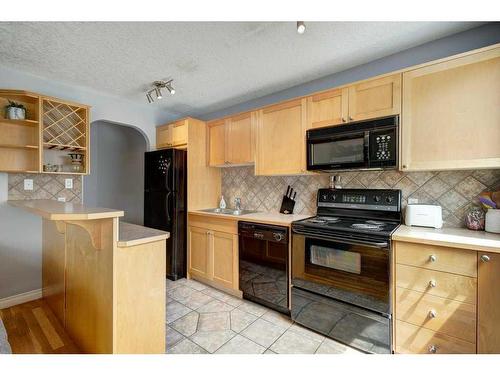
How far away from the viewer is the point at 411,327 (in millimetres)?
1508

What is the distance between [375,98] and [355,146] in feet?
1.36

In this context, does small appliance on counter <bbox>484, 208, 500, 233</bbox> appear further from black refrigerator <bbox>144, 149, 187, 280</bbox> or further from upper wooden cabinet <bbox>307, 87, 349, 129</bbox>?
black refrigerator <bbox>144, 149, 187, 280</bbox>

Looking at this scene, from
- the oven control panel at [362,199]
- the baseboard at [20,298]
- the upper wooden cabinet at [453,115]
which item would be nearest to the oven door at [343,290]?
the oven control panel at [362,199]

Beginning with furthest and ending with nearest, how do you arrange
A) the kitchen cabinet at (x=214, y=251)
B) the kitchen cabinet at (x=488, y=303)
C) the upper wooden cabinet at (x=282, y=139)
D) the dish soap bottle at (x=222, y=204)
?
the dish soap bottle at (x=222, y=204)
the kitchen cabinet at (x=214, y=251)
the upper wooden cabinet at (x=282, y=139)
the kitchen cabinet at (x=488, y=303)

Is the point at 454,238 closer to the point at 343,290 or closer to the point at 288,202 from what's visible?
the point at 343,290

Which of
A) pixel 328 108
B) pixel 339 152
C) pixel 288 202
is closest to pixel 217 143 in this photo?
pixel 288 202

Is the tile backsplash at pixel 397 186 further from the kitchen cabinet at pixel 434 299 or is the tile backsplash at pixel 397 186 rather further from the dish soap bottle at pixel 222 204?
the kitchen cabinet at pixel 434 299

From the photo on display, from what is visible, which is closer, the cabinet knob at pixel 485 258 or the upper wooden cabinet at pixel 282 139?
the cabinet knob at pixel 485 258

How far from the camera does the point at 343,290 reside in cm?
175

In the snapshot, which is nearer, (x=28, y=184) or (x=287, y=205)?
(x=28, y=184)

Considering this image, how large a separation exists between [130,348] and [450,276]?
→ 77.8 inches

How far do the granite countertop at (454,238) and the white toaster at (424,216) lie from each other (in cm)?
6

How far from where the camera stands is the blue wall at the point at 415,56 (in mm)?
1687
